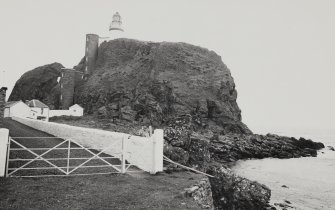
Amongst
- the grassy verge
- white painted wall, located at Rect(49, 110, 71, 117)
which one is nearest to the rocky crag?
white painted wall, located at Rect(49, 110, 71, 117)

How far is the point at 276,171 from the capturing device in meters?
30.3

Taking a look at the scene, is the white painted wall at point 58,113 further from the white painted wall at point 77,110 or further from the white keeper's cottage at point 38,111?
the white keeper's cottage at point 38,111

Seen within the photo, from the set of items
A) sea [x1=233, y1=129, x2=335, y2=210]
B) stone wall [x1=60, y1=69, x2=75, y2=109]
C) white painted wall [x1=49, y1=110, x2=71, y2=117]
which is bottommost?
sea [x1=233, y1=129, x2=335, y2=210]

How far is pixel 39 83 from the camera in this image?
8138 centimetres

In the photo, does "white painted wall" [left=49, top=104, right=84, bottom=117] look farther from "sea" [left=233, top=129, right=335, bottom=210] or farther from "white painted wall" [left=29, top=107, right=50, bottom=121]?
"sea" [left=233, top=129, right=335, bottom=210]

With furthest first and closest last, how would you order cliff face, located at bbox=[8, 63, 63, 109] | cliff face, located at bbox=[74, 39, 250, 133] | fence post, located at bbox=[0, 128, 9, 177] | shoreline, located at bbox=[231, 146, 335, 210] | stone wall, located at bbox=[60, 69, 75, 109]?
cliff face, located at bbox=[8, 63, 63, 109] < stone wall, located at bbox=[60, 69, 75, 109] < cliff face, located at bbox=[74, 39, 250, 133] < shoreline, located at bbox=[231, 146, 335, 210] < fence post, located at bbox=[0, 128, 9, 177]

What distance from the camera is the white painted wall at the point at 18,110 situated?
174 ft

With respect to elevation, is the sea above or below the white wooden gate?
below

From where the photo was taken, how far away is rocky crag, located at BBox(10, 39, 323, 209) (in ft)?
162

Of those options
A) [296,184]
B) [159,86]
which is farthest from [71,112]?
[296,184]

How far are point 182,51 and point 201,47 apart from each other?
7.34 meters

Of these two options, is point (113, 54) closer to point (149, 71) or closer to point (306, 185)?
point (149, 71)

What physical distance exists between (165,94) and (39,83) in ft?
134

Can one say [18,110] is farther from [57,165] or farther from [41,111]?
[57,165]
